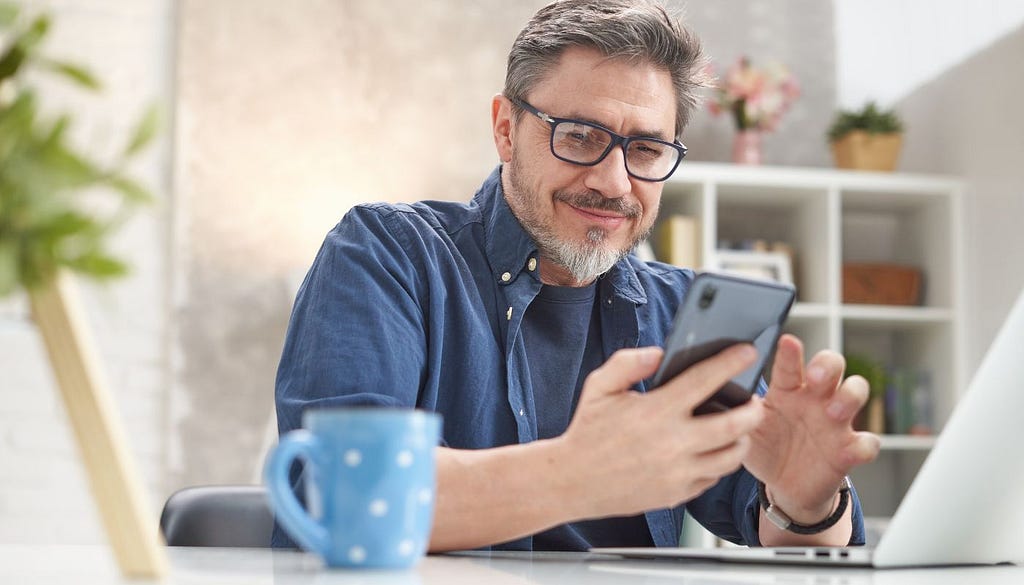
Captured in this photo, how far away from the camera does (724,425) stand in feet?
2.87

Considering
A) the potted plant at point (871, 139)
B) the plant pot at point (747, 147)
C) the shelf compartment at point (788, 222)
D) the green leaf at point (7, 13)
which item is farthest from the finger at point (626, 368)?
the potted plant at point (871, 139)

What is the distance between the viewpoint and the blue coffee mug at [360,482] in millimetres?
638

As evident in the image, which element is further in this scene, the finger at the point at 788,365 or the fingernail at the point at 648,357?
the finger at the point at 788,365

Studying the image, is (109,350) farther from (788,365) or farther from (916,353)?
(788,365)

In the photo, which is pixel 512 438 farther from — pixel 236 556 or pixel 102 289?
pixel 102 289

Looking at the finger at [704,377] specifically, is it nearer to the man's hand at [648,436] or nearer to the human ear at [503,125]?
the man's hand at [648,436]

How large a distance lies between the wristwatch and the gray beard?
49cm

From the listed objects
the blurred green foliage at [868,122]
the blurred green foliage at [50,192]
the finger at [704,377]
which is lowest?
the finger at [704,377]

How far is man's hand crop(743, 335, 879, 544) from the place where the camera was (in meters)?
1.07

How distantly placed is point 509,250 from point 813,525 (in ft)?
1.88

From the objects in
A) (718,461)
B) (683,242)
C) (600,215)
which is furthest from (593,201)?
(683,242)

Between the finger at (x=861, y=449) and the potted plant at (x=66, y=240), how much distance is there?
0.74 metres

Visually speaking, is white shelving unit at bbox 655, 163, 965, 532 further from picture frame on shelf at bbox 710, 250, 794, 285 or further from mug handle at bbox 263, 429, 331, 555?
mug handle at bbox 263, 429, 331, 555

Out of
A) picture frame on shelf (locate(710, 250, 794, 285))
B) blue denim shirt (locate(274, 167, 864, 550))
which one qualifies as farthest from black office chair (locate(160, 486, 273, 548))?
picture frame on shelf (locate(710, 250, 794, 285))
